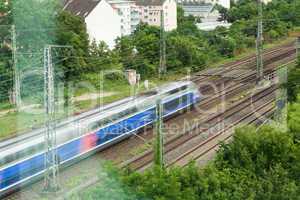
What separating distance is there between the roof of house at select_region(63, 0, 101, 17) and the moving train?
8732 mm

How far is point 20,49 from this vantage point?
1764 centimetres

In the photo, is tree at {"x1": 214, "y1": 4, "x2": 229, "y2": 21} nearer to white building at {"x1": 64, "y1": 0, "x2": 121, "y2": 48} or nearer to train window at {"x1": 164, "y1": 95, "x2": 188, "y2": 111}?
white building at {"x1": 64, "y1": 0, "x2": 121, "y2": 48}

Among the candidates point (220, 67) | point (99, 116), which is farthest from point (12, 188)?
point (220, 67)

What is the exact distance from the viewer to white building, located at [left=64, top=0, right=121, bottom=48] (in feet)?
74.5

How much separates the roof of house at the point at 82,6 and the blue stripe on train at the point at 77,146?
9.47m

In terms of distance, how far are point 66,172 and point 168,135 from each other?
11.0 feet

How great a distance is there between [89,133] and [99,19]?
12529 mm

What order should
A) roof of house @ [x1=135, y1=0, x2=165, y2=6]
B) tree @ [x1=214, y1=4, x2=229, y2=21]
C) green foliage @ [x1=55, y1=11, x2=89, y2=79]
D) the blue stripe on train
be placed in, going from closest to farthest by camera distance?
1. the blue stripe on train
2. green foliage @ [x1=55, y1=11, x2=89, y2=79]
3. roof of house @ [x1=135, y1=0, x2=165, y2=6]
4. tree @ [x1=214, y1=4, x2=229, y2=21]

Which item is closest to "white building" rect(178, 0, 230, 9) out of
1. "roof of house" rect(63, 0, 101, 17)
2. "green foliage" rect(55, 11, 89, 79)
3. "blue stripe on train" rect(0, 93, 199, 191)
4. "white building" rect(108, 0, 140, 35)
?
"white building" rect(108, 0, 140, 35)

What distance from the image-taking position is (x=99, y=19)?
914 inches

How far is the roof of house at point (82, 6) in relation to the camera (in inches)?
901

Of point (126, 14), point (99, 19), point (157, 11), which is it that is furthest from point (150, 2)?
point (99, 19)

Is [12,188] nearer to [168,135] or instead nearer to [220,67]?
[168,135]

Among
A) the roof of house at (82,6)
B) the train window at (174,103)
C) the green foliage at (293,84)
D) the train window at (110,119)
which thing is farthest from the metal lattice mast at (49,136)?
the roof of house at (82,6)
